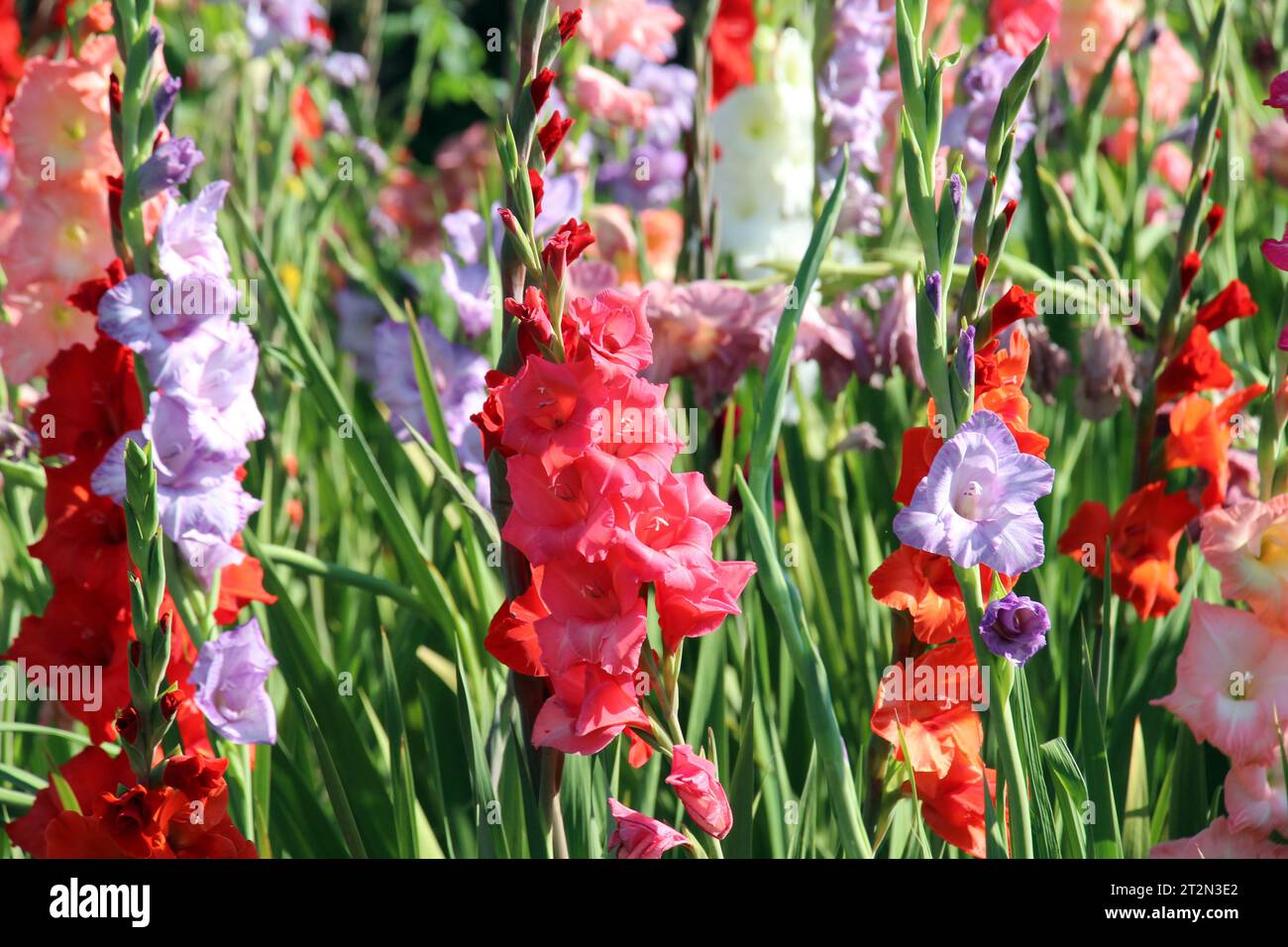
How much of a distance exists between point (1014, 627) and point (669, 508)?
0.23 m

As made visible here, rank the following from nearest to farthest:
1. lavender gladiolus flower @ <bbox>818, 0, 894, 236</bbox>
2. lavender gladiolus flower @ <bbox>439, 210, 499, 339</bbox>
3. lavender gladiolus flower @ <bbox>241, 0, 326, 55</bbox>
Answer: lavender gladiolus flower @ <bbox>439, 210, 499, 339</bbox> → lavender gladiolus flower @ <bbox>818, 0, 894, 236</bbox> → lavender gladiolus flower @ <bbox>241, 0, 326, 55</bbox>

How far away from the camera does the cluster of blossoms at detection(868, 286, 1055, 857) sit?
78 centimetres

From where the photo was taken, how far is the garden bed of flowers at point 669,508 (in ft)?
2.68

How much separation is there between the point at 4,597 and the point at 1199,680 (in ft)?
4.42

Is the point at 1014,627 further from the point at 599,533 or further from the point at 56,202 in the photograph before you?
the point at 56,202

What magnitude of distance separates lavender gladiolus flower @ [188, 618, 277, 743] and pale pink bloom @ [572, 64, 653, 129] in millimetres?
1375

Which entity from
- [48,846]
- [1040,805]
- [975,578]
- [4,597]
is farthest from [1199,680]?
[4,597]

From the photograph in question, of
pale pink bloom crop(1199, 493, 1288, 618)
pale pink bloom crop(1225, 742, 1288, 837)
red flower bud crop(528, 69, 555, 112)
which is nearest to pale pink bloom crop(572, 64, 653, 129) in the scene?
red flower bud crop(528, 69, 555, 112)

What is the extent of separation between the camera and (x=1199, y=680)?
102cm

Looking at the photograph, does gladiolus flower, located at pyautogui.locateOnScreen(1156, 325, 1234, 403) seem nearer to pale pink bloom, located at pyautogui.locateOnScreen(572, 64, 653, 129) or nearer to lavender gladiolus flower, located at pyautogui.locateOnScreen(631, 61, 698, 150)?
pale pink bloom, located at pyautogui.locateOnScreen(572, 64, 653, 129)

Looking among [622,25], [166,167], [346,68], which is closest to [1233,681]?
[166,167]

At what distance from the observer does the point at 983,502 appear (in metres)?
0.80

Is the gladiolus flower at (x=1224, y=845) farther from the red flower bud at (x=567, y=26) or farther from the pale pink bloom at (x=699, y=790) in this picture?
the red flower bud at (x=567, y=26)

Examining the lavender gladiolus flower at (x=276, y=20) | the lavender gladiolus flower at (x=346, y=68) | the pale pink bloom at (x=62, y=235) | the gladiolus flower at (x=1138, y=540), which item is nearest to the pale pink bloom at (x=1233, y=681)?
the gladiolus flower at (x=1138, y=540)
